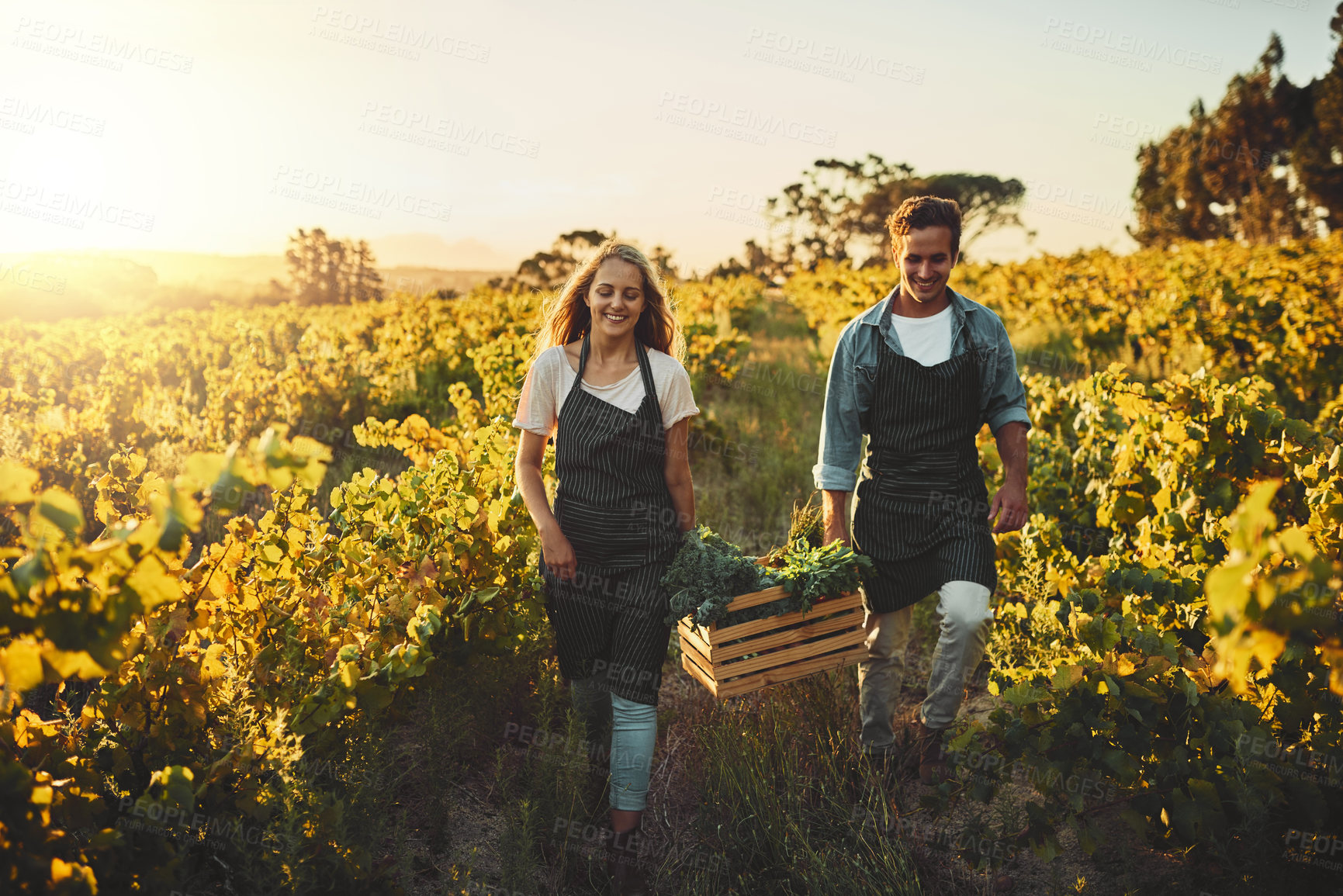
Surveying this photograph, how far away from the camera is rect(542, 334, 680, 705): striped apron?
95.3 inches

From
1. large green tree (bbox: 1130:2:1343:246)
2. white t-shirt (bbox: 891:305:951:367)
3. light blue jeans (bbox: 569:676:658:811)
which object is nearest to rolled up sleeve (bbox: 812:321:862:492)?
white t-shirt (bbox: 891:305:951:367)

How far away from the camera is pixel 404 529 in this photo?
9.20ft

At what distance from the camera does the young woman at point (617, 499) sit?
7.89 feet

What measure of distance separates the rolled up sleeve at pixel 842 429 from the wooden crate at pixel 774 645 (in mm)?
461

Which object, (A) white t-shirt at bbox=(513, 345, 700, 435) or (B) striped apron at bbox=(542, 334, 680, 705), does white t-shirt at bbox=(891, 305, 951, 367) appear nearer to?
(A) white t-shirt at bbox=(513, 345, 700, 435)

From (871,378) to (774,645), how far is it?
3.25 ft

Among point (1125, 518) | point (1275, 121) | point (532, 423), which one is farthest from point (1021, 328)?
point (1275, 121)

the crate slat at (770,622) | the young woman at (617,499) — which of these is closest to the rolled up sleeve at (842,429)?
the crate slat at (770,622)

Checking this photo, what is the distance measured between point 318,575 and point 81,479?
151 inches

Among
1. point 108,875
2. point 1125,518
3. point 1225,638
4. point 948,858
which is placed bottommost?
point 948,858

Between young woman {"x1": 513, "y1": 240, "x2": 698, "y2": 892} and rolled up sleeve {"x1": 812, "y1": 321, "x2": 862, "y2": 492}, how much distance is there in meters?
0.56

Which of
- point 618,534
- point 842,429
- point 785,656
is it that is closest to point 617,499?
point 618,534

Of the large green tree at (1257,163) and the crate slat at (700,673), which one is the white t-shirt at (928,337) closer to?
the crate slat at (700,673)

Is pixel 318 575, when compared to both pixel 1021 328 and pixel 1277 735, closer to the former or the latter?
pixel 1277 735
